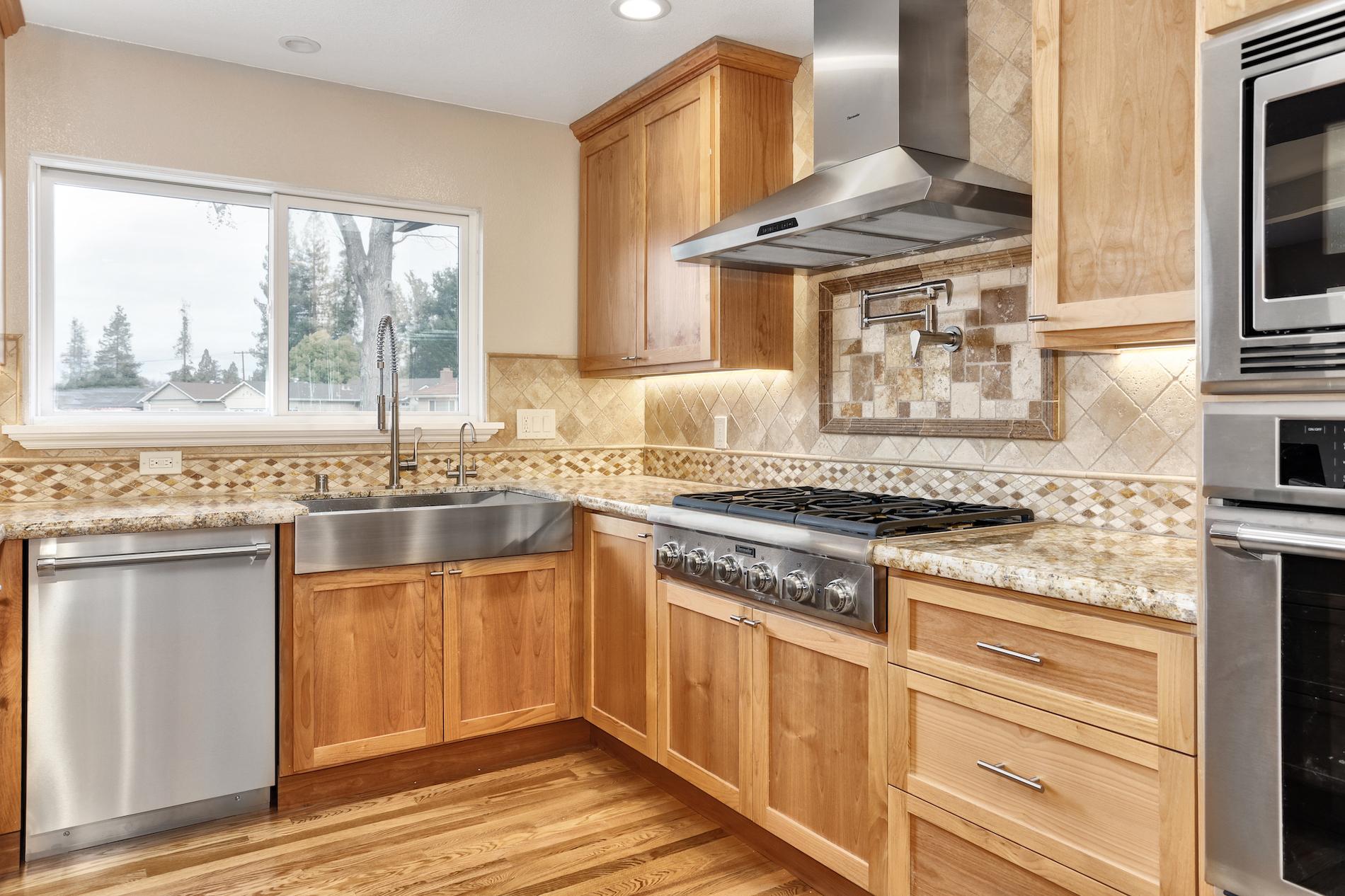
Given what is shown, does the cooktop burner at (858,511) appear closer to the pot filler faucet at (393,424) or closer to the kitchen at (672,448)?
the kitchen at (672,448)

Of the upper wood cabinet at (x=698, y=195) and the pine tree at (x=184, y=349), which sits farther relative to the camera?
the pine tree at (x=184, y=349)

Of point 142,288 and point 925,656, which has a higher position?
point 142,288

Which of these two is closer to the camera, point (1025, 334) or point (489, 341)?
point (1025, 334)

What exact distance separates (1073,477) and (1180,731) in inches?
37.6

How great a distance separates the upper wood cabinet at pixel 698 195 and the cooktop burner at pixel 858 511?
2.12 ft

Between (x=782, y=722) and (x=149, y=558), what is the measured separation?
1.82 metres

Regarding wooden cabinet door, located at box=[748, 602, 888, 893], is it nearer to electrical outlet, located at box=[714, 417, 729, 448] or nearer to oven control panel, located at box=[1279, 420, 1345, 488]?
oven control panel, located at box=[1279, 420, 1345, 488]

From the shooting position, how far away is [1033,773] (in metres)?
1.64

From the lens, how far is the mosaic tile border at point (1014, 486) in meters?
2.06

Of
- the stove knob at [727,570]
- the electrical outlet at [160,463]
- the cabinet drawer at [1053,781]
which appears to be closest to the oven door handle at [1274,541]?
the cabinet drawer at [1053,781]

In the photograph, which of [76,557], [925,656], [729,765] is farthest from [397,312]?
[925,656]

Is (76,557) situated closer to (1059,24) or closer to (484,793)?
(484,793)

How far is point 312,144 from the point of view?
3350mm

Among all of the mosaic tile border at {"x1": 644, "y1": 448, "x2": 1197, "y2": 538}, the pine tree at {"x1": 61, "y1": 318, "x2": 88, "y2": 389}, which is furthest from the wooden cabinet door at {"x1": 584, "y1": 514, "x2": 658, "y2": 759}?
the pine tree at {"x1": 61, "y1": 318, "x2": 88, "y2": 389}
